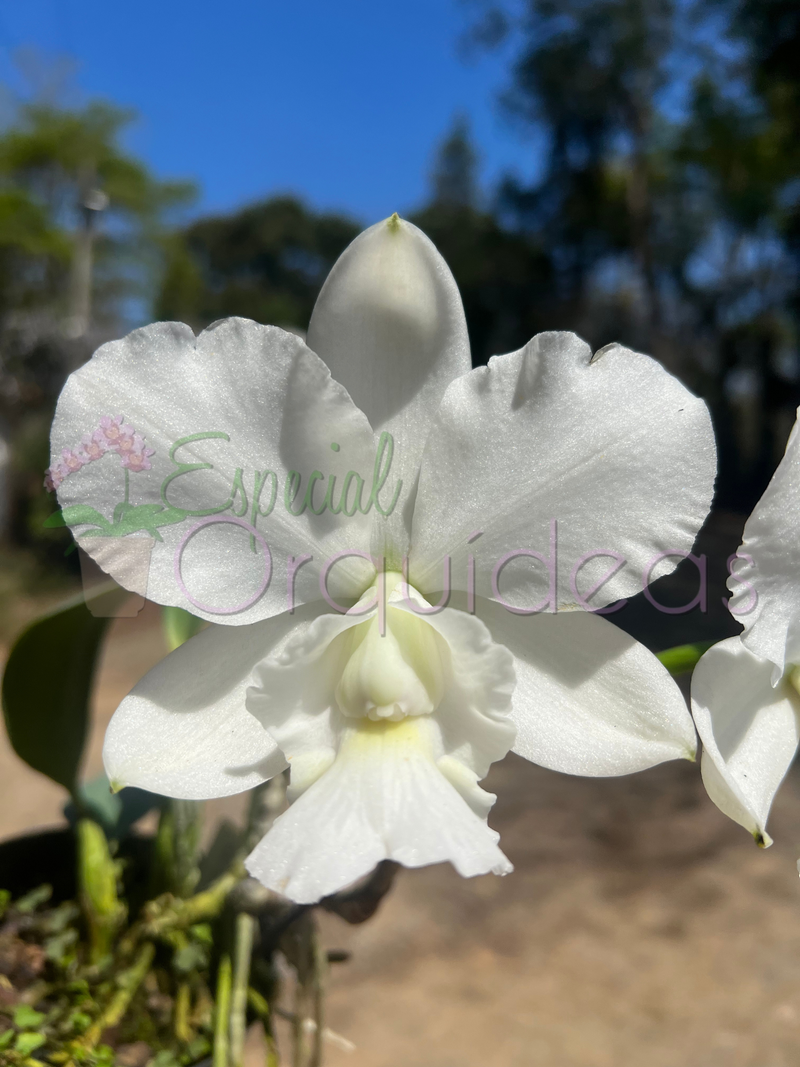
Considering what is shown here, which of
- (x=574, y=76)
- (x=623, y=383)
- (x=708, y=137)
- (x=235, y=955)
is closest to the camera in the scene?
(x=623, y=383)

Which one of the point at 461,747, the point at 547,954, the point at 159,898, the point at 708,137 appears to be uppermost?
the point at 708,137

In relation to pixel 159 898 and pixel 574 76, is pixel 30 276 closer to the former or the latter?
pixel 574 76

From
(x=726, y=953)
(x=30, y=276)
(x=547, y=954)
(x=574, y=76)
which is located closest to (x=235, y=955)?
(x=547, y=954)

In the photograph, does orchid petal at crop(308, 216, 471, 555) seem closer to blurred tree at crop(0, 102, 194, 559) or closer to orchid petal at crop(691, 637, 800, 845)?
orchid petal at crop(691, 637, 800, 845)

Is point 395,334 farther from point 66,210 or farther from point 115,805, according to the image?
point 66,210

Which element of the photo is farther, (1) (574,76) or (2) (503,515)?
(1) (574,76)

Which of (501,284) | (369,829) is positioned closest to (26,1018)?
(369,829)
